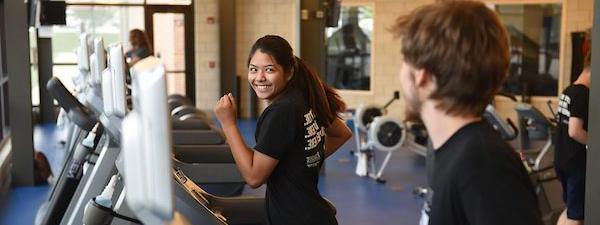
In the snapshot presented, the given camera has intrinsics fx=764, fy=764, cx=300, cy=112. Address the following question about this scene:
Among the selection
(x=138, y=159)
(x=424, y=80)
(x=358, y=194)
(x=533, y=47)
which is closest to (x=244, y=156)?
(x=424, y=80)

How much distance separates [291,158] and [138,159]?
5.11 feet

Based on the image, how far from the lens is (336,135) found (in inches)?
124

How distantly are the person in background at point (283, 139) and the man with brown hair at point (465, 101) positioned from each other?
3.77 ft

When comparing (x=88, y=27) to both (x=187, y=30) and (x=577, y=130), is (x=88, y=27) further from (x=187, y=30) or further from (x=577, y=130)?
(x=577, y=130)

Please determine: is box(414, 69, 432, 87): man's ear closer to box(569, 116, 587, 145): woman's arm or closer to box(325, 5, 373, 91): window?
box(569, 116, 587, 145): woman's arm

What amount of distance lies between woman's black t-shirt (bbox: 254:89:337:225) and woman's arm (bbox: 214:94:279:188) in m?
0.03

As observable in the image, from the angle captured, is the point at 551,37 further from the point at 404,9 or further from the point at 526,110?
the point at 526,110

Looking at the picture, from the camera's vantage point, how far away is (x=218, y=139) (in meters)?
6.51

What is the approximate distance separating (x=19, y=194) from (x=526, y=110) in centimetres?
449

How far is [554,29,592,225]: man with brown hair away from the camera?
379 cm

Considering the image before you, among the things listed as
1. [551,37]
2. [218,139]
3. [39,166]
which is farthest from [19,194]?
[551,37]

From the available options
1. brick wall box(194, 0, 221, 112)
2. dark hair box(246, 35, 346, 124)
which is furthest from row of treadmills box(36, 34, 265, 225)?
brick wall box(194, 0, 221, 112)

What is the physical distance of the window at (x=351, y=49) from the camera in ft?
38.0

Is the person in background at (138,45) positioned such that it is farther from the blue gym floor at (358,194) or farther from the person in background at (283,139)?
the person in background at (283,139)
